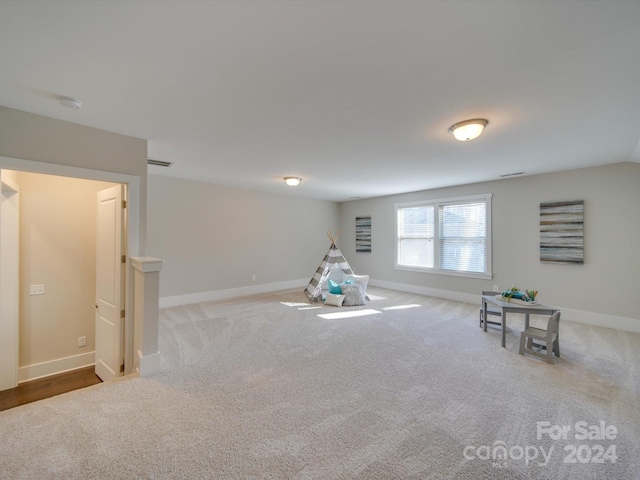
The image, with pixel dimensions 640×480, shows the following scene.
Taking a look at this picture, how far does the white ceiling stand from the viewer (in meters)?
1.36

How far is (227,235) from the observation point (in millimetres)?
6023

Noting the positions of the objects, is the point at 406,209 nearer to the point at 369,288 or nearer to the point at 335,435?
the point at 369,288

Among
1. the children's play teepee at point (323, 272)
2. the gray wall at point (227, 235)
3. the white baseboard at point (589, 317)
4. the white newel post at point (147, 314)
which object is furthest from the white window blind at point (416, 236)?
the white newel post at point (147, 314)

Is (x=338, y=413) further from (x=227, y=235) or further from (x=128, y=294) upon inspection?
(x=227, y=235)

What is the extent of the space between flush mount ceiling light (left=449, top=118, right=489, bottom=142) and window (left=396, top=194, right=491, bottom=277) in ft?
10.7

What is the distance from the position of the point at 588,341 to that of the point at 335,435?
3880mm

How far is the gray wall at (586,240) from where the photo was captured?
3922mm

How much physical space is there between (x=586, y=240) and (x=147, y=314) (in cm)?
621

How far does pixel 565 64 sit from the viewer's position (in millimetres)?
1742

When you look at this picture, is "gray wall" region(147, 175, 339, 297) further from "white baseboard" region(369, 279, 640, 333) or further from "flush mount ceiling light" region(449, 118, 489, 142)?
"flush mount ceiling light" region(449, 118, 489, 142)

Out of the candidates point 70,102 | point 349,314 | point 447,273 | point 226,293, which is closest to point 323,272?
point 349,314

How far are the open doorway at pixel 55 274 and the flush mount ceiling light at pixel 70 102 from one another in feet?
4.48

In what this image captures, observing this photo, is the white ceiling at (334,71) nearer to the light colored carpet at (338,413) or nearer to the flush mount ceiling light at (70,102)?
the flush mount ceiling light at (70,102)

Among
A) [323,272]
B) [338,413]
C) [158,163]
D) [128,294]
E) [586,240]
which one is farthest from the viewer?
[323,272]
